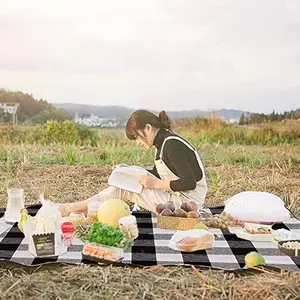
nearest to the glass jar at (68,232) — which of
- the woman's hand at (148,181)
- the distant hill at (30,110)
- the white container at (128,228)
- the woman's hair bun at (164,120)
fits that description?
the white container at (128,228)

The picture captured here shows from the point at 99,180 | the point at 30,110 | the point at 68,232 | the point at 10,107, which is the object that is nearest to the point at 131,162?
the point at 99,180

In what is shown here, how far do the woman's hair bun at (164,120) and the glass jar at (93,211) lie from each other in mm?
586

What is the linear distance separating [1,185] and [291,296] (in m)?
3.57

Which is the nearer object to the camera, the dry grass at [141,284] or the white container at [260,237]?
the dry grass at [141,284]

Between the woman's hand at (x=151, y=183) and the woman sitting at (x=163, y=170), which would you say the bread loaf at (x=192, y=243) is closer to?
the woman sitting at (x=163, y=170)

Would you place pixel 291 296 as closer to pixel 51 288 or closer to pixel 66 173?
pixel 51 288

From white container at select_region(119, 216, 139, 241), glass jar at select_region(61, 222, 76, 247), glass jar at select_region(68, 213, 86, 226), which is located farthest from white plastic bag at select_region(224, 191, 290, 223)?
glass jar at select_region(61, 222, 76, 247)

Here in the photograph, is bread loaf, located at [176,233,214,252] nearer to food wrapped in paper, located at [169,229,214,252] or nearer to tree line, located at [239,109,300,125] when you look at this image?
food wrapped in paper, located at [169,229,214,252]

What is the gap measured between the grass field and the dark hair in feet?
3.65

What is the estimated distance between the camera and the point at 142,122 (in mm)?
3820

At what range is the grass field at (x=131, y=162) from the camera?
2.71 metres

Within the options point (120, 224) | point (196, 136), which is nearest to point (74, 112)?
point (196, 136)

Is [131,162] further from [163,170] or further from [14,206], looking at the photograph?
[14,206]

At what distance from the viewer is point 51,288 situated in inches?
107
